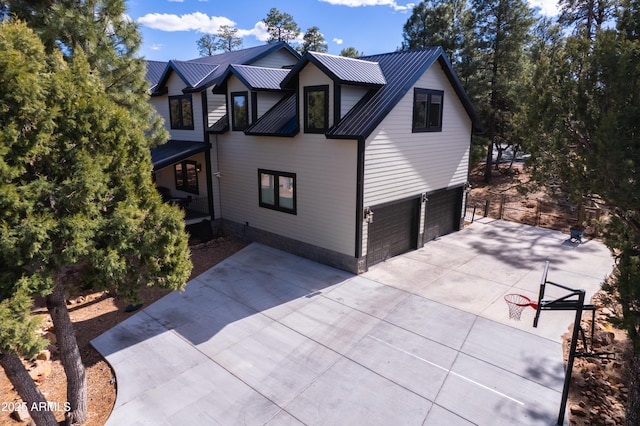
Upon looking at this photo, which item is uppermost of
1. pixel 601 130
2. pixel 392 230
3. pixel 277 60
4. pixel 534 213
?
pixel 277 60

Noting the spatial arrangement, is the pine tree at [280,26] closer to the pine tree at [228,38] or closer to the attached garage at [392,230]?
the pine tree at [228,38]

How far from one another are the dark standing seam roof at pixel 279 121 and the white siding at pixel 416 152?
9.87 feet

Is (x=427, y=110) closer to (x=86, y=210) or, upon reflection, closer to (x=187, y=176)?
(x=187, y=176)

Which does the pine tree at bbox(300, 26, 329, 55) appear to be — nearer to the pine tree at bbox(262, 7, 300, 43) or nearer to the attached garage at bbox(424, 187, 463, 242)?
the pine tree at bbox(262, 7, 300, 43)

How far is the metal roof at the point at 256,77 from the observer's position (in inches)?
551

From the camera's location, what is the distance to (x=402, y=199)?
13.7 meters

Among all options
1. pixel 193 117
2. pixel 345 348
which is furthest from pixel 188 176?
pixel 345 348

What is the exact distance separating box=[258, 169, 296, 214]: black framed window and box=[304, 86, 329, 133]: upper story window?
77.8 inches

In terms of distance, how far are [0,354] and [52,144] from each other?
117 inches

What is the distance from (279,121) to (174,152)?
16.3ft

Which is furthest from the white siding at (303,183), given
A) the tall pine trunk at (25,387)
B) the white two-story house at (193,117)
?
the tall pine trunk at (25,387)

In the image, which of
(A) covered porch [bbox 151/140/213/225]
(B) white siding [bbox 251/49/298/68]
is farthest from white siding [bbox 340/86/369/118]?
(B) white siding [bbox 251/49/298/68]

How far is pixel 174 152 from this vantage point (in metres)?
15.8

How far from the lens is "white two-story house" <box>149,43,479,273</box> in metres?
12.0
